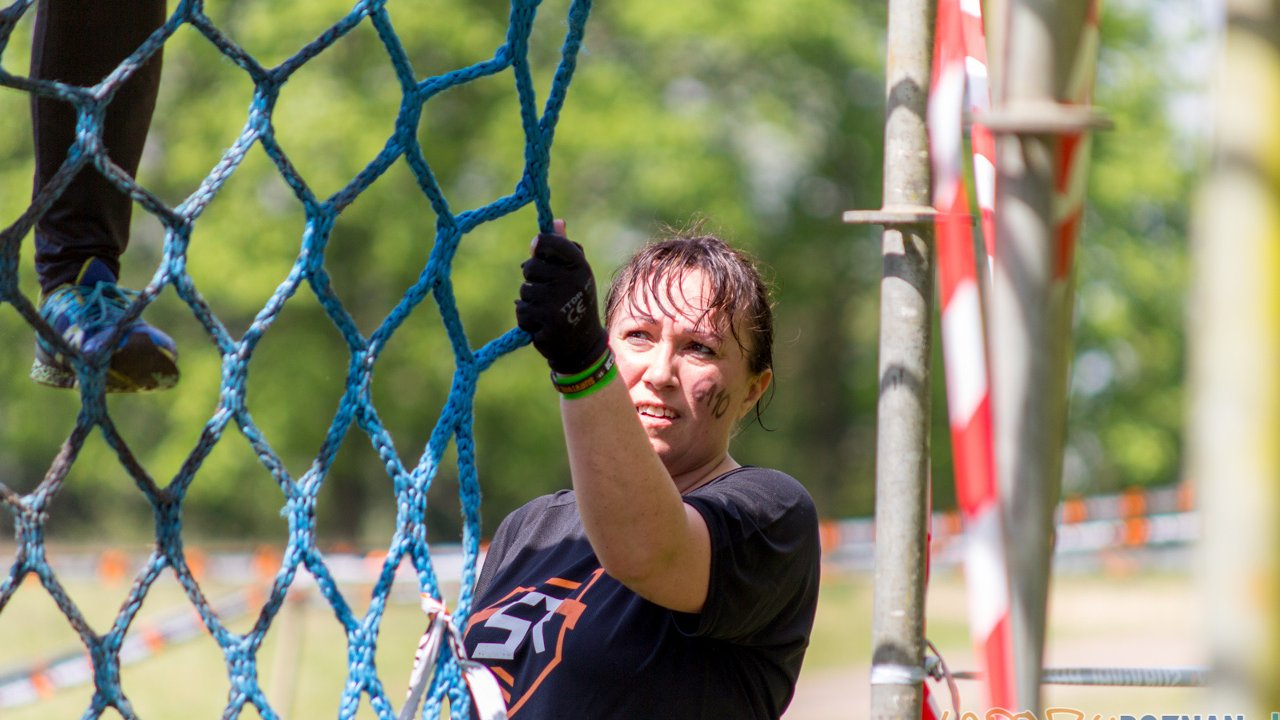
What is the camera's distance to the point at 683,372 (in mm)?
1980

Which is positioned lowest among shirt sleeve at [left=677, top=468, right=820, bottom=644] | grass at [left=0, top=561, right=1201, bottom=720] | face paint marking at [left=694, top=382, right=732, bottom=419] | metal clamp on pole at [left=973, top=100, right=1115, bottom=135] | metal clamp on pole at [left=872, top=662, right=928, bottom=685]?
grass at [left=0, top=561, right=1201, bottom=720]

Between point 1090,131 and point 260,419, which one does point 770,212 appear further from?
point 1090,131

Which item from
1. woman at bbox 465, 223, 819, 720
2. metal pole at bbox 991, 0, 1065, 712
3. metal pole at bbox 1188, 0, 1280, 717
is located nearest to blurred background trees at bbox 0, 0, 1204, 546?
woman at bbox 465, 223, 819, 720

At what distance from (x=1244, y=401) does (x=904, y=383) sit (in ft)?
3.04

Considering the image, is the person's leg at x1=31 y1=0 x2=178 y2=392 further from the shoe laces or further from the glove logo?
the glove logo

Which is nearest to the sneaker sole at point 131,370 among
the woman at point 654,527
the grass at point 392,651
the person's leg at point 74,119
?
the person's leg at point 74,119

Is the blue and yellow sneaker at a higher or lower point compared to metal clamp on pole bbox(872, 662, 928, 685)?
higher

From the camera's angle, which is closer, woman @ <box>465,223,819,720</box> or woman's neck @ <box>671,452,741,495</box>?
woman @ <box>465,223,819,720</box>

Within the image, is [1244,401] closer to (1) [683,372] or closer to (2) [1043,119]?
(2) [1043,119]

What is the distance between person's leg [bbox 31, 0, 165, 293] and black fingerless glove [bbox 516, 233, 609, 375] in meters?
0.88

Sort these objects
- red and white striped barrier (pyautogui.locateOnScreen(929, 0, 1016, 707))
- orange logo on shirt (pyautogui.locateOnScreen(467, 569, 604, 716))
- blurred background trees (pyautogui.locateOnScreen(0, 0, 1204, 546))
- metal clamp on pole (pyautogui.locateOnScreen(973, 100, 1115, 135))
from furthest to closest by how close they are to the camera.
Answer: blurred background trees (pyautogui.locateOnScreen(0, 0, 1204, 546)) < orange logo on shirt (pyautogui.locateOnScreen(467, 569, 604, 716)) < red and white striped barrier (pyautogui.locateOnScreen(929, 0, 1016, 707)) < metal clamp on pole (pyautogui.locateOnScreen(973, 100, 1115, 135))

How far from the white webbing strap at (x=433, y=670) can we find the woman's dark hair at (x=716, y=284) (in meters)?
0.57

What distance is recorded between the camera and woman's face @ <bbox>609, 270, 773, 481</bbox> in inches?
77.9

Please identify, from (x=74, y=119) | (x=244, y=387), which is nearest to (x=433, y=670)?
(x=244, y=387)
